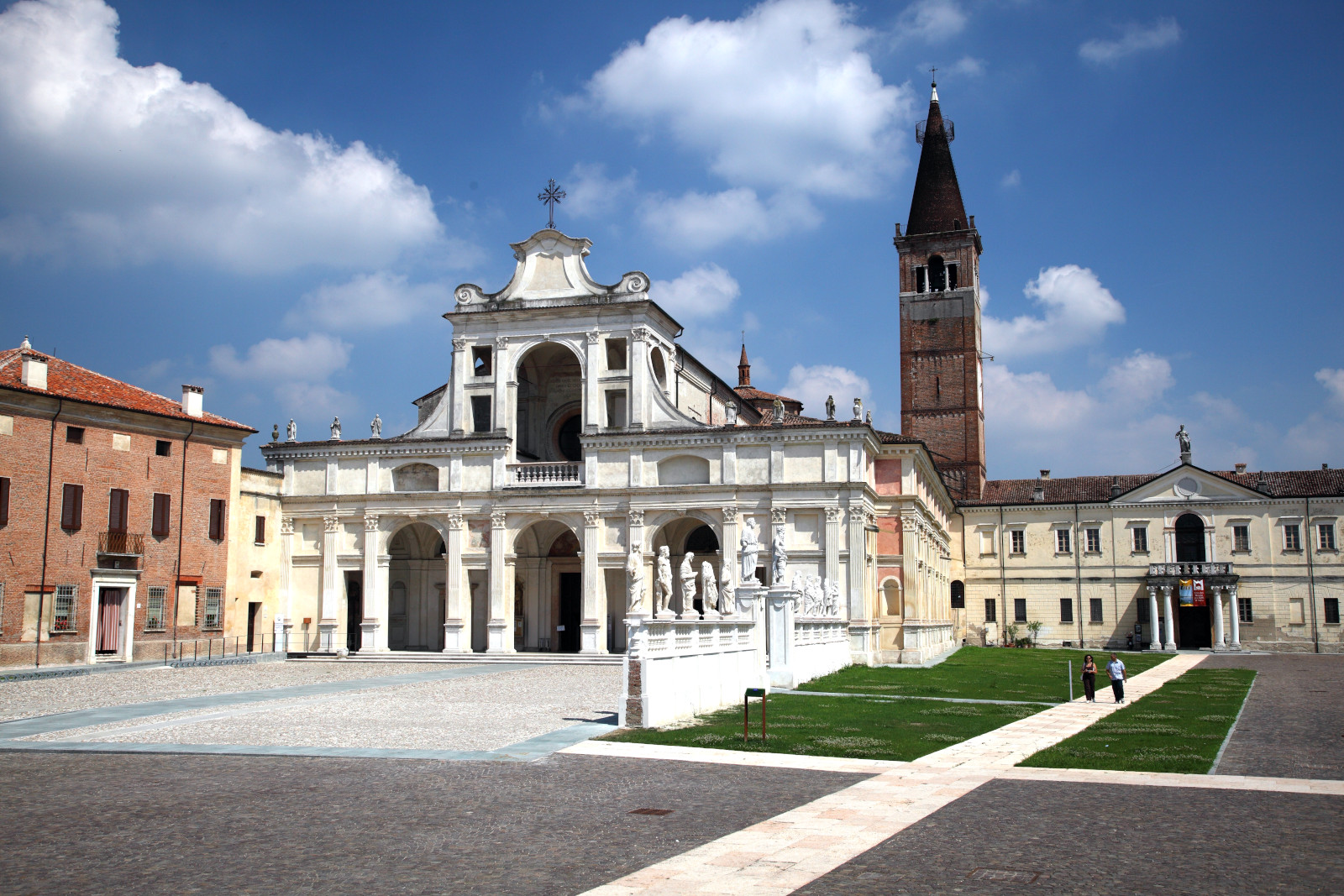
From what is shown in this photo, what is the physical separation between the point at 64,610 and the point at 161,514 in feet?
14.7

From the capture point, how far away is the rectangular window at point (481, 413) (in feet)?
142

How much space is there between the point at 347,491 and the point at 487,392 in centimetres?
675

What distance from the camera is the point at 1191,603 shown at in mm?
56656

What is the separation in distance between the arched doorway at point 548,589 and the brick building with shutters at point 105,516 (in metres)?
11.0

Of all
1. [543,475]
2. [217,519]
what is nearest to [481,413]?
[543,475]

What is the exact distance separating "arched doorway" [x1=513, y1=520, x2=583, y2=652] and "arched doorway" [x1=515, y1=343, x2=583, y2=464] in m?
3.62

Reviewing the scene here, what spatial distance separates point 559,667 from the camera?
3419 cm

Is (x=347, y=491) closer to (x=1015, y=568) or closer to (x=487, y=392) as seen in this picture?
(x=487, y=392)

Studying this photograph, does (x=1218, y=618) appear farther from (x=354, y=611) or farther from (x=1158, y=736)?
(x=1158, y=736)

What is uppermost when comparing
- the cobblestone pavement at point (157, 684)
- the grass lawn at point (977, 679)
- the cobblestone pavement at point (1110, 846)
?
the cobblestone pavement at point (1110, 846)

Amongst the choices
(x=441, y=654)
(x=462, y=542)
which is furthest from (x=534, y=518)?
(x=441, y=654)

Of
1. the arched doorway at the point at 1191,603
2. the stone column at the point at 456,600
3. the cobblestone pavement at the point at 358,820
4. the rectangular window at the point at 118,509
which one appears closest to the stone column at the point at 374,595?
the stone column at the point at 456,600

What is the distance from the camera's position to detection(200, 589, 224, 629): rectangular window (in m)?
38.0

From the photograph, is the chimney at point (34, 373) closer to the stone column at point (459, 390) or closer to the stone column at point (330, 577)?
the stone column at point (330, 577)
